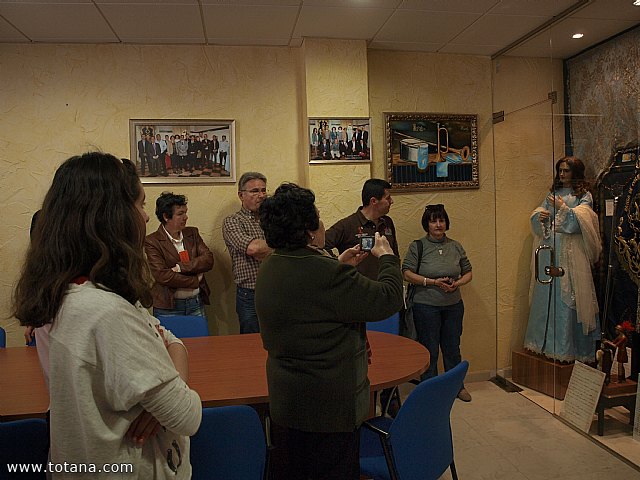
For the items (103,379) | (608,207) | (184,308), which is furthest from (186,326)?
(608,207)

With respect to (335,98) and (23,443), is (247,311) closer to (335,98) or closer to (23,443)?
(335,98)

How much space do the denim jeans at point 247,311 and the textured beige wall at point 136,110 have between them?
0.40 meters

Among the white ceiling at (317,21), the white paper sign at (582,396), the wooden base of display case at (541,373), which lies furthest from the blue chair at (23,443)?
the wooden base of display case at (541,373)

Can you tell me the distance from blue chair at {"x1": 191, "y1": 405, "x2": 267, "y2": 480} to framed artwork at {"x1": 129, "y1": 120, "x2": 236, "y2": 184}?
2713mm

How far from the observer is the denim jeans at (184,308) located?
3527mm

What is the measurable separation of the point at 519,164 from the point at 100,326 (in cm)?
372

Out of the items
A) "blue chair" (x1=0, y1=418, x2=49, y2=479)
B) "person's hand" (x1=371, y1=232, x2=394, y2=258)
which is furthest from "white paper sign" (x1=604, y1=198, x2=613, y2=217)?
"blue chair" (x1=0, y1=418, x2=49, y2=479)

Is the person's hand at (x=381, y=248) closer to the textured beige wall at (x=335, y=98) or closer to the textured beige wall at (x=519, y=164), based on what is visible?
the textured beige wall at (x=335, y=98)

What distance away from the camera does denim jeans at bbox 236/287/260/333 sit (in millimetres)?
3683

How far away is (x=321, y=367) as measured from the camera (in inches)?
64.9

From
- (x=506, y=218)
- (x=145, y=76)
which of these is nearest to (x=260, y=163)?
(x=145, y=76)

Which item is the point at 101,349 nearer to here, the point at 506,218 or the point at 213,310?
the point at 213,310

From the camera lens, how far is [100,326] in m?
1.04

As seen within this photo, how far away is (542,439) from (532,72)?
253 cm
